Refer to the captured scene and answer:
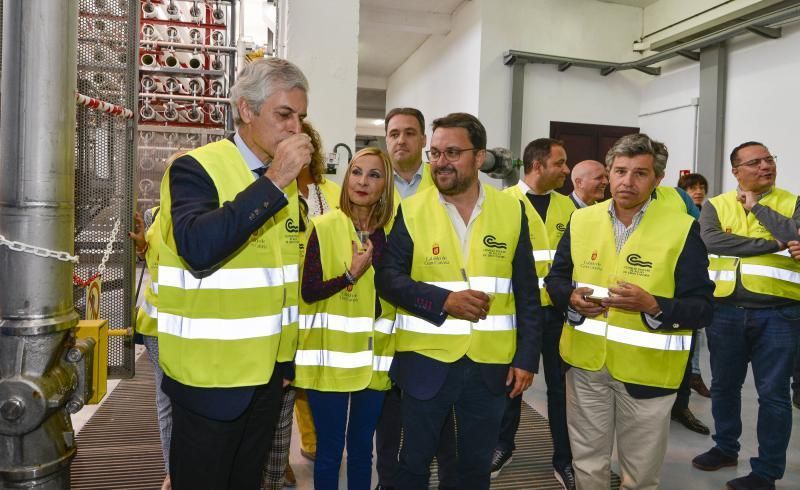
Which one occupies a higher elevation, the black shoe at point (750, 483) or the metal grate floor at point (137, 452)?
the black shoe at point (750, 483)

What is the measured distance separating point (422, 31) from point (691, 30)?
4.15m

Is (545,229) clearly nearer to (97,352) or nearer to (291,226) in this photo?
(291,226)

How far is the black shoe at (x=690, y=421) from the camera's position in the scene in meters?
3.88

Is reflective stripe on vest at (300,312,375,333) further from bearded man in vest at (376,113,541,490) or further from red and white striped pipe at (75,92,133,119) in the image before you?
red and white striped pipe at (75,92,133,119)

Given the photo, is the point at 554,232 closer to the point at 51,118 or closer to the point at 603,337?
the point at 603,337

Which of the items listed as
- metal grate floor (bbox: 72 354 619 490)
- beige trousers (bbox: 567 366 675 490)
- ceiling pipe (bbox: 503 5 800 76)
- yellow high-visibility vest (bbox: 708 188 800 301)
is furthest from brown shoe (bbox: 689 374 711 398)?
ceiling pipe (bbox: 503 5 800 76)

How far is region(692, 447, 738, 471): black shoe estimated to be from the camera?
3.29 metres

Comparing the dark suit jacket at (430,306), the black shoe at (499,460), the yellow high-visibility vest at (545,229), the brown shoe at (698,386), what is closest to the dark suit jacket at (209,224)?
the dark suit jacket at (430,306)

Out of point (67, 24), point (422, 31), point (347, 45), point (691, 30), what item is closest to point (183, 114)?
point (347, 45)

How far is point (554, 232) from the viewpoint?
3.45 metres

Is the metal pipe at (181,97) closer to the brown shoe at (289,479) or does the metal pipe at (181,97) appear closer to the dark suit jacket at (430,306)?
the brown shoe at (289,479)

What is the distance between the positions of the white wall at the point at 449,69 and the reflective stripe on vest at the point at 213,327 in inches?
280

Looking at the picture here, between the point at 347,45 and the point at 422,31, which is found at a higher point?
the point at 422,31

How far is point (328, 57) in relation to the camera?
5027 millimetres
